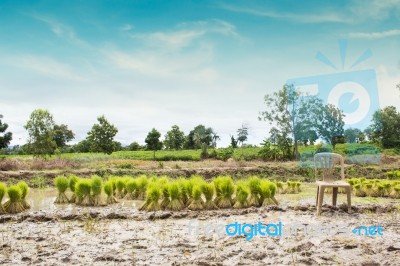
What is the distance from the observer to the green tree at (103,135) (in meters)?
32.9

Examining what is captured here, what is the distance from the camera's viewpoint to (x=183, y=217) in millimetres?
6820

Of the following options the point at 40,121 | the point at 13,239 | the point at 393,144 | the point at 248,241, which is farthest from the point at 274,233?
the point at 393,144

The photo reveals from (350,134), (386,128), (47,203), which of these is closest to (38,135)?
(47,203)

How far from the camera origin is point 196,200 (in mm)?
7562

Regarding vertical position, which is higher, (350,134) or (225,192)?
(350,134)

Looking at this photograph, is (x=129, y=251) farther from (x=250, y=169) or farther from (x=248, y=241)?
(x=250, y=169)

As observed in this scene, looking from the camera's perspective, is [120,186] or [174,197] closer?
[174,197]

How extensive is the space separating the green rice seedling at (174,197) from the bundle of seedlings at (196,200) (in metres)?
0.21

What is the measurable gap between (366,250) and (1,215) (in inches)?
252

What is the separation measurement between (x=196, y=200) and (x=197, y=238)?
2.52 meters

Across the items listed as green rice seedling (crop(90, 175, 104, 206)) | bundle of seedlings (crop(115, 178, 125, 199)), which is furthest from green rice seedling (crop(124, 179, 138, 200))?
green rice seedling (crop(90, 175, 104, 206))

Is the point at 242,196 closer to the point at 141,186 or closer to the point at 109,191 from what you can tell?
the point at 141,186

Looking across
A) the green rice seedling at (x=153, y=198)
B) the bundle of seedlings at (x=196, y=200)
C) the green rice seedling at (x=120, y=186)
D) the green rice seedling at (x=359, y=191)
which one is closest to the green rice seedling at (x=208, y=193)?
the bundle of seedlings at (x=196, y=200)

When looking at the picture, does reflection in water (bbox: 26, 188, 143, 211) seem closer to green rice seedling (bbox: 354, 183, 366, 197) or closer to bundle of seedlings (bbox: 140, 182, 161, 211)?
bundle of seedlings (bbox: 140, 182, 161, 211)
